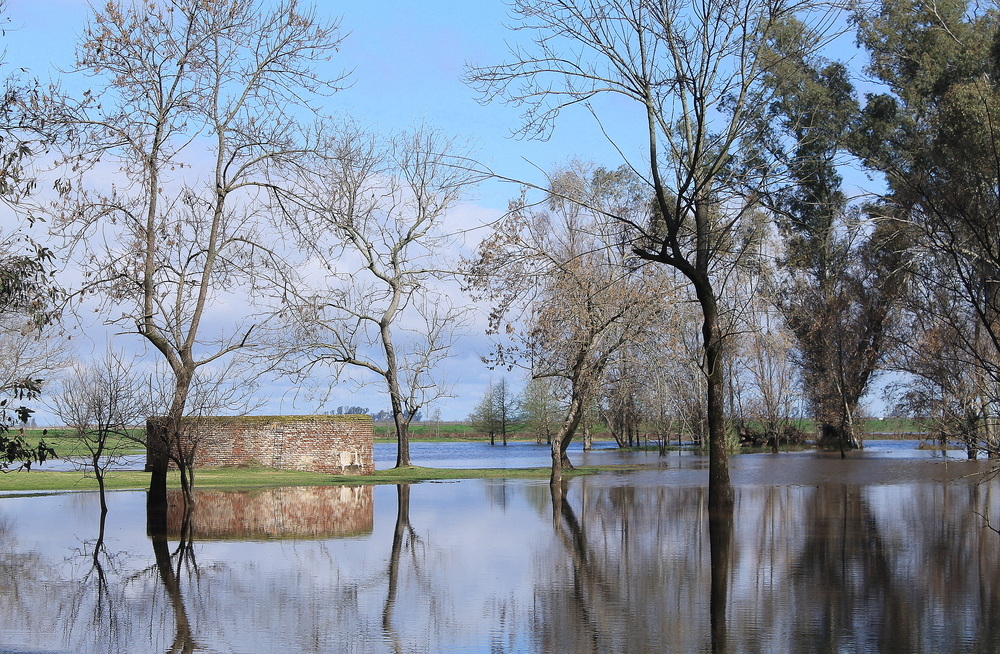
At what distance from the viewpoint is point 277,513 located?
2106 cm

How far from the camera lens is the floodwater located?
354 inches

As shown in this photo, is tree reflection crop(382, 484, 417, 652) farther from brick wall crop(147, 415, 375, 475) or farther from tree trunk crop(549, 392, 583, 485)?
brick wall crop(147, 415, 375, 475)

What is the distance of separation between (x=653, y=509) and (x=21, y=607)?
13514 mm

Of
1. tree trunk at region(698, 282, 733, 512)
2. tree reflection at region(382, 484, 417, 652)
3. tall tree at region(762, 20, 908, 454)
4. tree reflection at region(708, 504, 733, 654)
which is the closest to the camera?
tree reflection at region(708, 504, 733, 654)

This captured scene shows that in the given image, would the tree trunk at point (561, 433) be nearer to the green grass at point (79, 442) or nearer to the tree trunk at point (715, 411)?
the tree trunk at point (715, 411)

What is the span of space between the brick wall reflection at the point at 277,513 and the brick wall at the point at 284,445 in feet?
19.8

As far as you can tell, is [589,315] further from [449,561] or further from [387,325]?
[387,325]

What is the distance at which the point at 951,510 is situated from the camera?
20984 mm

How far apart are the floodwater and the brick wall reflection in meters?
0.12

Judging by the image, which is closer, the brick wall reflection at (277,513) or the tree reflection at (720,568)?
the tree reflection at (720,568)

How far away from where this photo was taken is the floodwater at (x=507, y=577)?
8992mm

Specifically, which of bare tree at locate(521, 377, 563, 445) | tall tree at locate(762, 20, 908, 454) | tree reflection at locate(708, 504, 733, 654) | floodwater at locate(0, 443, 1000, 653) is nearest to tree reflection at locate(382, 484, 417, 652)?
floodwater at locate(0, 443, 1000, 653)

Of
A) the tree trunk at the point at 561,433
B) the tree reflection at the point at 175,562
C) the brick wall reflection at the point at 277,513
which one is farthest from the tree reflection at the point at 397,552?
the tree trunk at the point at 561,433

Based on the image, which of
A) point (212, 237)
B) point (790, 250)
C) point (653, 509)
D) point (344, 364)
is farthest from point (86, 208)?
point (790, 250)
